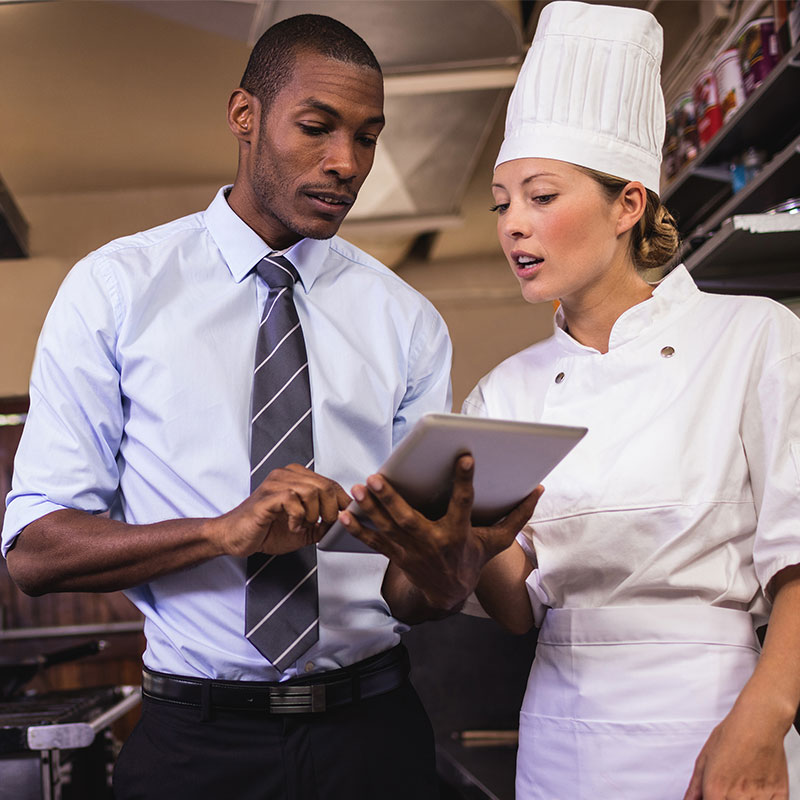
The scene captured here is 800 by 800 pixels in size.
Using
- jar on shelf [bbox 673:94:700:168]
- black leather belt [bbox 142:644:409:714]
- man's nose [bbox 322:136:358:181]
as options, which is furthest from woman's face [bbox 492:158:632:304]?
jar on shelf [bbox 673:94:700:168]

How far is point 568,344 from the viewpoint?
1307 mm

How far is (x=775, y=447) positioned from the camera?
3.46 feet

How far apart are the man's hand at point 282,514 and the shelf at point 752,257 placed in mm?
1126

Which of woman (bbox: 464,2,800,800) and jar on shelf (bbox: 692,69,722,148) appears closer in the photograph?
woman (bbox: 464,2,800,800)

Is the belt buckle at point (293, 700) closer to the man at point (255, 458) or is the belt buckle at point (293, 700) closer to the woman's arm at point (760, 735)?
the man at point (255, 458)

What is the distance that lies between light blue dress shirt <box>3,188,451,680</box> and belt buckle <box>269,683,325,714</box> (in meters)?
0.03

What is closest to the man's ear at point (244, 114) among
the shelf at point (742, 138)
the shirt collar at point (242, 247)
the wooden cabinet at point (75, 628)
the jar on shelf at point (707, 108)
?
the shirt collar at point (242, 247)

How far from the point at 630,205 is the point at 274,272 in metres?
0.51

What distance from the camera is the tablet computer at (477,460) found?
86cm

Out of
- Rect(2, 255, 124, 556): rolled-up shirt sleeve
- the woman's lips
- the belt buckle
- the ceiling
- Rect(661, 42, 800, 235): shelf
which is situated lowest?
the belt buckle

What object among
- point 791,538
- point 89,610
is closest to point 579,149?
point 791,538

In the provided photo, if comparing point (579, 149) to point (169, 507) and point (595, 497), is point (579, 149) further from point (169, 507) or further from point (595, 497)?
point (169, 507)

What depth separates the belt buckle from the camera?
3.80 feet

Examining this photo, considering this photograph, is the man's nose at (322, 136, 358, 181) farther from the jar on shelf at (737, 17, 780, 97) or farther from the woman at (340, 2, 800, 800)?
the jar on shelf at (737, 17, 780, 97)
